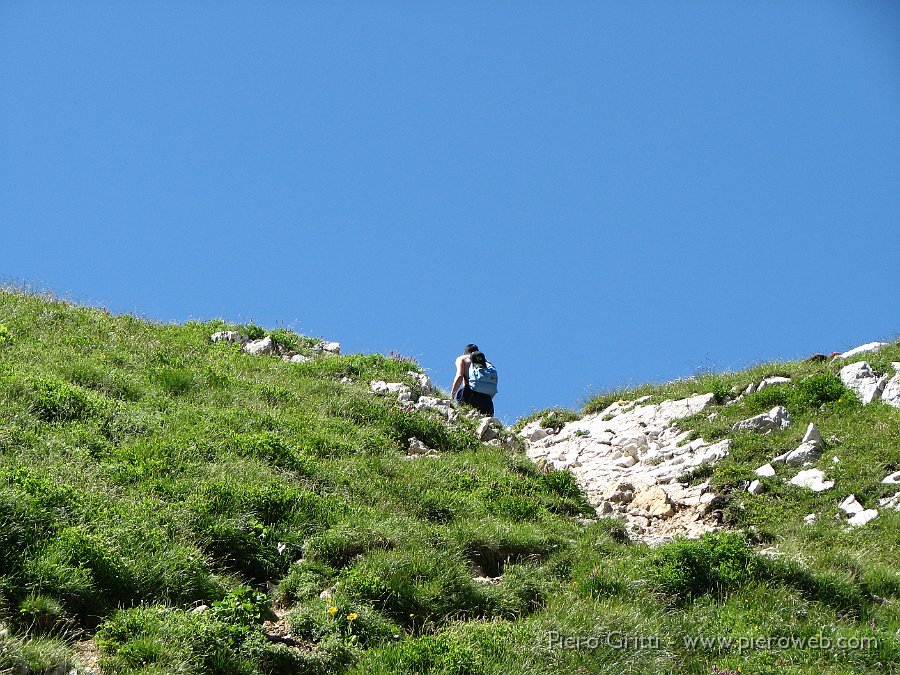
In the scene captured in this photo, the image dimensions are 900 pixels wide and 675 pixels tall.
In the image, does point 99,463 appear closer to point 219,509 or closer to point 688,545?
point 219,509

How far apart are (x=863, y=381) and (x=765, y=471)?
11.8 ft

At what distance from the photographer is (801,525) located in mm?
13961

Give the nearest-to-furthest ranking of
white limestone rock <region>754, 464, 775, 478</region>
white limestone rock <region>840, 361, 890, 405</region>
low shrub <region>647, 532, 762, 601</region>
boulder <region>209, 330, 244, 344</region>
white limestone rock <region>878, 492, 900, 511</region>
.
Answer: low shrub <region>647, 532, 762, 601</region> → white limestone rock <region>878, 492, 900, 511</region> → white limestone rock <region>754, 464, 775, 478</region> → white limestone rock <region>840, 361, 890, 405</region> → boulder <region>209, 330, 244, 344</region>

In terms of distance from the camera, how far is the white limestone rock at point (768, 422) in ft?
56.7

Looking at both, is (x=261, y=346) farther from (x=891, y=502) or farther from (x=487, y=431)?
(x=891, y=502)

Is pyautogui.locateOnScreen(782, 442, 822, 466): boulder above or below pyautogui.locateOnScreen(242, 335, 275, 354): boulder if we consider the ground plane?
below

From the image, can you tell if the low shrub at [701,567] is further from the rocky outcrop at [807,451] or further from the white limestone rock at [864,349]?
the white limestone rock at [864,349]

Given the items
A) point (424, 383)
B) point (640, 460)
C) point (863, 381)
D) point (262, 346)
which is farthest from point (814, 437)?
point (262, 346)

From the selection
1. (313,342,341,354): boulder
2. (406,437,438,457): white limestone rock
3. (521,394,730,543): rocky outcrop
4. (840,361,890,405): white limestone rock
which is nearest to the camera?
(521,394,730,543): rocky outcrop

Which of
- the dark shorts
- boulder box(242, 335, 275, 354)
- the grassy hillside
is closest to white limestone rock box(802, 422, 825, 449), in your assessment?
the grassy hillside

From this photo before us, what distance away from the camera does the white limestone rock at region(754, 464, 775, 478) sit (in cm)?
1578

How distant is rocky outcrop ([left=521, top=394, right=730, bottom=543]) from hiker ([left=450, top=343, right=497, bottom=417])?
141cm

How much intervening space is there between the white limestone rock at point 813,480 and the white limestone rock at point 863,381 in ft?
8.95

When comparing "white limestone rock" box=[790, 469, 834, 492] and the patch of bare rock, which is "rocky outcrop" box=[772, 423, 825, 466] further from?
the patch of bare rock
